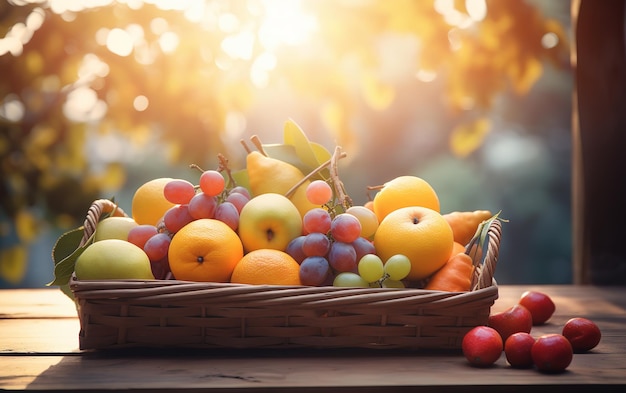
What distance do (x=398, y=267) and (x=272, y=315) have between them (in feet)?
0.60

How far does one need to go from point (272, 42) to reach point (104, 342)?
1854 millimetres

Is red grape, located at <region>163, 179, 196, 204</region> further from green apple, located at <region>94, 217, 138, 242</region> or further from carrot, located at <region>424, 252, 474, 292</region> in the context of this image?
carrot, located at <region>424, 252, 474, 292</region>

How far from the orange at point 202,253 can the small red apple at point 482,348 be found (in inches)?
13.4

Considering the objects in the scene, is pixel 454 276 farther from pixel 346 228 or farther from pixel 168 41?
pixel 168 41

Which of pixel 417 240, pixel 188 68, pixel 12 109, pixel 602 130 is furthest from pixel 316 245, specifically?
pixel 12 109

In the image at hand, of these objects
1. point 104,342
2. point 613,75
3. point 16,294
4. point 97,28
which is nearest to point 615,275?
point 613,75

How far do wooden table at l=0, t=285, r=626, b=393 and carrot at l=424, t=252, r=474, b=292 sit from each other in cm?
9

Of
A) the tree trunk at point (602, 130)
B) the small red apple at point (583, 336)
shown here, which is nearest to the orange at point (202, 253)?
the small red apple at point (583, 336)

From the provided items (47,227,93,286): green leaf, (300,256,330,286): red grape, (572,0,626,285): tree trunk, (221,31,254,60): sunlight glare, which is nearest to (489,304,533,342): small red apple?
(300,256,330,286): red grape

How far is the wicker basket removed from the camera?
2.70 ft

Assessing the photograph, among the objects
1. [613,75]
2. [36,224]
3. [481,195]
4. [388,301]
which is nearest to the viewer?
[388,301]

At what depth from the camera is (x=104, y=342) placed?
0.87 metres

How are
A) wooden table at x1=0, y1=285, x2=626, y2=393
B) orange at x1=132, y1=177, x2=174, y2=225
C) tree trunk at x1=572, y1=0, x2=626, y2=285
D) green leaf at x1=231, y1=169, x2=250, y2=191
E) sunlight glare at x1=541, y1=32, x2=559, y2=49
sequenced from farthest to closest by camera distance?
sunlight glare at x1=541, y1=32, x2=559, y2=49 → tree trunk at x1=572, y1=0, x2=626, y2=285 → green leaf at x1=231, y1=169, x2=250, y2=191 → orange at x1=132, y1=177, x2=174, y2=225 → wooden table at x1=0, y1=285, x2=626, y2=393

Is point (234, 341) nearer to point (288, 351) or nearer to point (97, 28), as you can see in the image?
point (288, 351)
